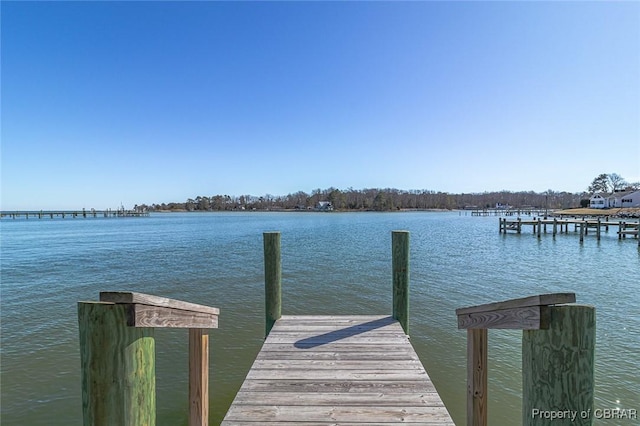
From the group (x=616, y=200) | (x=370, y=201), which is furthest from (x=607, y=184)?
(x=370, y=201)

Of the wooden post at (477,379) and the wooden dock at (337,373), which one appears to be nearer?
the wooden post at (477,379)

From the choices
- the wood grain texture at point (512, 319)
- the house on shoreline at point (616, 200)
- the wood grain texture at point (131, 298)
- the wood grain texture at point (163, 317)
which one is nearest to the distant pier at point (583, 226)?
the wood grain texture at point (512, 319)

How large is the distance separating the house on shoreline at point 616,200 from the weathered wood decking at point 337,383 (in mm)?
99120

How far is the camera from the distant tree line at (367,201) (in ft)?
459

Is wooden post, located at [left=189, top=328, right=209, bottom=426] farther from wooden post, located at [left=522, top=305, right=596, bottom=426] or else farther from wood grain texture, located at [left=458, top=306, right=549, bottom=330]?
wooden post, located at [left=522, top=305, right=596, bottom=426]

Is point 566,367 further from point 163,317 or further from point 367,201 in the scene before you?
point 367,201

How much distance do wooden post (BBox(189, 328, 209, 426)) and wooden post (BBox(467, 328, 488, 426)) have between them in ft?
7.35

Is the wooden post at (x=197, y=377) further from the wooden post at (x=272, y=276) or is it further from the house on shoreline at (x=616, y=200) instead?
the house on shoreline at (x=616, y=200)

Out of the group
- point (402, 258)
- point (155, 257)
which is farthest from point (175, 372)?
point (155, 257)

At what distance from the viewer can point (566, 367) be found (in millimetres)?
1520

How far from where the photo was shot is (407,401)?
9.61ft

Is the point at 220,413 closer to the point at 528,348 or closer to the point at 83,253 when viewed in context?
the point at 528,348

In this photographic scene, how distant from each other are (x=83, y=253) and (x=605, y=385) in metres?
28.6

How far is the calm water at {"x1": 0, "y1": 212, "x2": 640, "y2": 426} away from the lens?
226 inches
